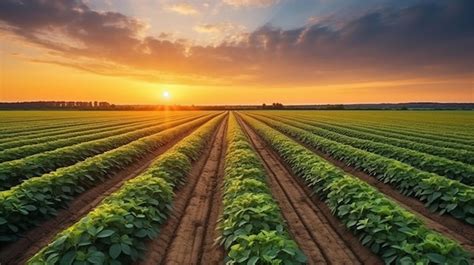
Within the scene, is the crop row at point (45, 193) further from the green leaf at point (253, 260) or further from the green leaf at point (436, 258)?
the green leaf at point (436, 258)

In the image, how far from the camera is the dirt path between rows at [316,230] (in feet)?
21.7

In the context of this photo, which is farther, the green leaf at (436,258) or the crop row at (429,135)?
the crop row at (429,135)

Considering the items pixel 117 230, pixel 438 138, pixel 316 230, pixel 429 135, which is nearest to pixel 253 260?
pixel 117 230

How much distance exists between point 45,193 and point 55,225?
1.17 m

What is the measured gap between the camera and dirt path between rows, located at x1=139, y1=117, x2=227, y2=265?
21.7 feet

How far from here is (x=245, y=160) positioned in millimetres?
13117

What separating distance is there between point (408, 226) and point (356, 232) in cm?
126

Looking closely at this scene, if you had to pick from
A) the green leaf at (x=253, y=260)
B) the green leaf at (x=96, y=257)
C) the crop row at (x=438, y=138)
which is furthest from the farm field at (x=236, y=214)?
the crop row at (x=438, y=138)

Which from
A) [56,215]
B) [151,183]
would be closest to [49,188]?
[56,215]

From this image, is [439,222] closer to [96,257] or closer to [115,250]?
[115,250]

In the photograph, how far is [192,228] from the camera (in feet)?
26.8

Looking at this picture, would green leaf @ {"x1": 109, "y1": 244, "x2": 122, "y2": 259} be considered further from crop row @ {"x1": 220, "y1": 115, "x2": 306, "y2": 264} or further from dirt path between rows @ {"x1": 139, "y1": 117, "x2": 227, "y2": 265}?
crop row @ {"x1": 220, "y1": 115, "x2": 306, "y2": 264}

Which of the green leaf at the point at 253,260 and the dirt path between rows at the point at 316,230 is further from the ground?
the green leaf at the point at 253,260

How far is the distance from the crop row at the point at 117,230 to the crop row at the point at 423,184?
22.9ft
